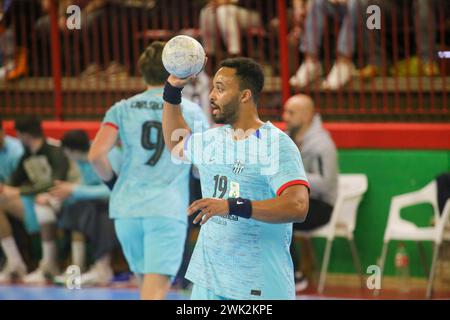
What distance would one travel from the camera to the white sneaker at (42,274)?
10.8 m

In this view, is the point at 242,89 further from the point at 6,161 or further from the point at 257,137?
the point at 6,161

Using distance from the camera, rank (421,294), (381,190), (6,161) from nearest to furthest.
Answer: (421,294), (381,190), (6,161)

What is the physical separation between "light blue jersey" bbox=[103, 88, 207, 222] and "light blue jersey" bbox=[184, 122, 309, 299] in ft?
5.47

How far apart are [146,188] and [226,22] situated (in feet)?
12.0

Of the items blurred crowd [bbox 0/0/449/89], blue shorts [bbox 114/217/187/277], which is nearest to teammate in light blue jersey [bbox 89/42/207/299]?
blue shorts [bbox 114/217/187/277]

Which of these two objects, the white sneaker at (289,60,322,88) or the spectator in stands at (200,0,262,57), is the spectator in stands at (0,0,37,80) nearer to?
the spectator in stands at (200,0,262,57)

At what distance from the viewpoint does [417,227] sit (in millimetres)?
10289

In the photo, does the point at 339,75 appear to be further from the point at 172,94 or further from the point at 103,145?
the point at 172,94

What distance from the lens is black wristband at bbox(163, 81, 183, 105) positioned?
249 inches

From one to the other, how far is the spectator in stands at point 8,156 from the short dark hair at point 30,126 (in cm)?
36

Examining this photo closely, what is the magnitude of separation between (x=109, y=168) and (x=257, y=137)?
2.12m

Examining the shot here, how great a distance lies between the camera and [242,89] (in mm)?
6184

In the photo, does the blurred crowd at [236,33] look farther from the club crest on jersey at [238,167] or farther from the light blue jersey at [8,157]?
the club crest on jersey at [238,167]

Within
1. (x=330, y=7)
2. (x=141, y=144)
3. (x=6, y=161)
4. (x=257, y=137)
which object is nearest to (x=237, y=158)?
(x=257, y=137)
